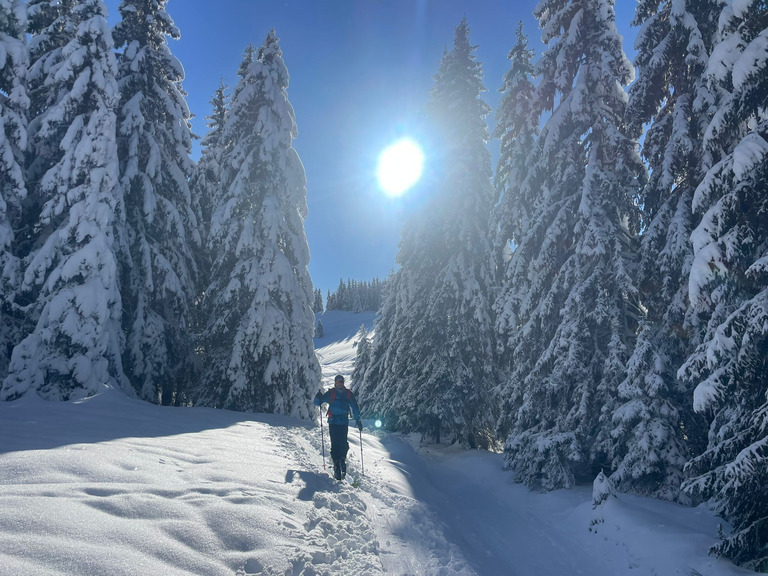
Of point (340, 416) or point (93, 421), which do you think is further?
point (340, 416)

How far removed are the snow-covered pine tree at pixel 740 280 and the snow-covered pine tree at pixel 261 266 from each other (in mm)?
12425

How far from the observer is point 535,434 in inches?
498

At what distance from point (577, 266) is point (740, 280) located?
610cm

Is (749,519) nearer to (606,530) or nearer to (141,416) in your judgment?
(606,530)

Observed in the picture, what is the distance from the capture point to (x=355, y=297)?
5866 inches

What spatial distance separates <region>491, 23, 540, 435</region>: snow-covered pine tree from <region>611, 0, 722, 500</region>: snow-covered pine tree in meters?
4.28

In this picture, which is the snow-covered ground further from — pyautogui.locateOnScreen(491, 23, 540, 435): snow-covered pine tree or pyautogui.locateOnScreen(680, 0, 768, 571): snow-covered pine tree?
pyautogui.locateOnScreen(491, 23, 540, 435): snow-covered pine tree

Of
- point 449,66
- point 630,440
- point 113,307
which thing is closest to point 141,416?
point 113,307

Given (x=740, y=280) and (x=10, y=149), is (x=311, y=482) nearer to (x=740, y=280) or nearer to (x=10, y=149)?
(x=740, y=280)

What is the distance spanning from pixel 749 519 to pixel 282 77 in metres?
18.9

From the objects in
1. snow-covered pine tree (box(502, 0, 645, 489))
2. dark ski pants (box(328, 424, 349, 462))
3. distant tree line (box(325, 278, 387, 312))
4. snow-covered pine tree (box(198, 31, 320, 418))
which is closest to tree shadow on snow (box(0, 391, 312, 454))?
snow-covered pine tree (box(198, 31, 320, 418))

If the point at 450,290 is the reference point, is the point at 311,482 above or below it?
below

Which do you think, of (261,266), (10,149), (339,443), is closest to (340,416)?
(339,443)

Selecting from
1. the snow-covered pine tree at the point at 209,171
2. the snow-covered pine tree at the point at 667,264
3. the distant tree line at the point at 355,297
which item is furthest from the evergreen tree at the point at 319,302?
the snow-covered pine tree at the point at 667,264
